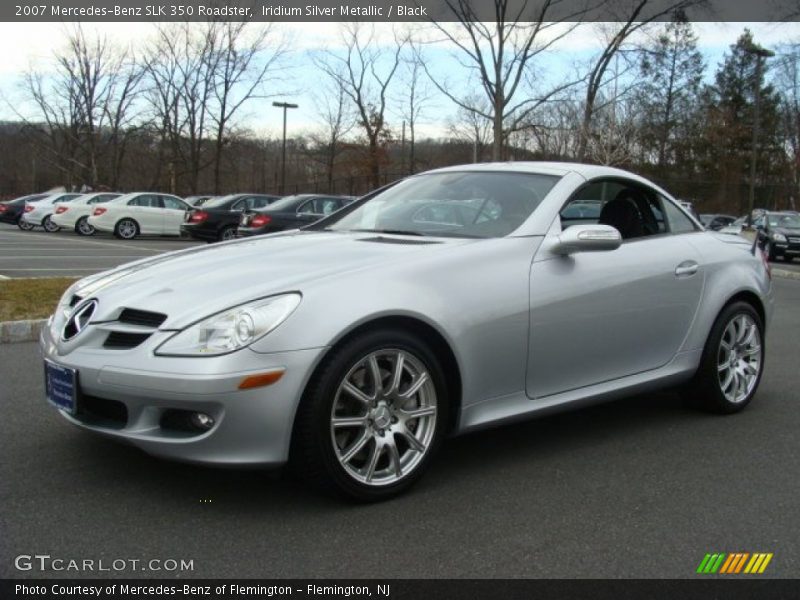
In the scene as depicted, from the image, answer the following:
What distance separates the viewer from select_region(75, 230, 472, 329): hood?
3.11 meters

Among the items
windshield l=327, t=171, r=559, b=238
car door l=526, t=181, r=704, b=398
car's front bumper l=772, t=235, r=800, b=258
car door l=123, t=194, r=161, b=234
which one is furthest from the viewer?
car door l=123, t=194, r=161, b=234

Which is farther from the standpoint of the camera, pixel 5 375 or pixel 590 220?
pixel 5 375

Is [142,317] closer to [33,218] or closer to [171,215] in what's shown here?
[171,215]

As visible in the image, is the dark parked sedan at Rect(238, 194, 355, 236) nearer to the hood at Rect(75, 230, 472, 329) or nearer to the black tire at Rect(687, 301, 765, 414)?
the black tire at Rect(687, 301, 765, 414)

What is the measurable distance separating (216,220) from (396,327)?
1948 centimetres

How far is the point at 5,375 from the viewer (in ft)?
17.8

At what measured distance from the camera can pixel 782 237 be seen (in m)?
21.9

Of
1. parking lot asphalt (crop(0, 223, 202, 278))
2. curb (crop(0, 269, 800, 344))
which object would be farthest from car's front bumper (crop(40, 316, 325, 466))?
parking lot asphalt (crop(0, 223, 202, 278))

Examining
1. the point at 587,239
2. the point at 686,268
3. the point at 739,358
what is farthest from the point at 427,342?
the point at 739,358

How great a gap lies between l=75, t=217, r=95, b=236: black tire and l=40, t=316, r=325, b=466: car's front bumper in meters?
24.3
